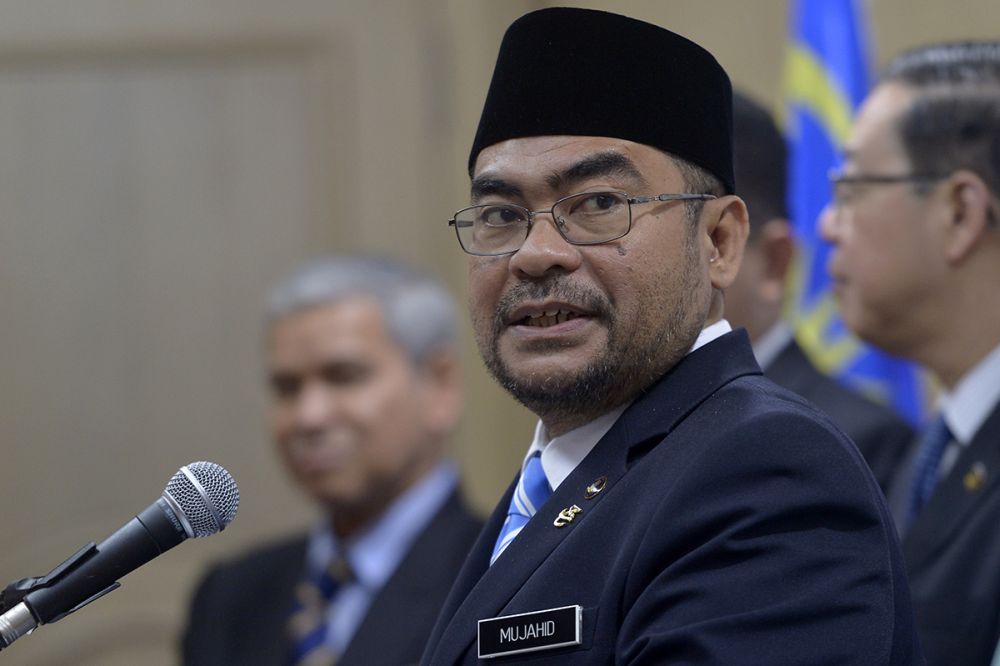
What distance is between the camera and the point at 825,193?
351cm

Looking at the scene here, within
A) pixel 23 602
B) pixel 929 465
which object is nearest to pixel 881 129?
pixel 929 465

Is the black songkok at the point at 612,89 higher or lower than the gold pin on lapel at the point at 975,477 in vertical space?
higher

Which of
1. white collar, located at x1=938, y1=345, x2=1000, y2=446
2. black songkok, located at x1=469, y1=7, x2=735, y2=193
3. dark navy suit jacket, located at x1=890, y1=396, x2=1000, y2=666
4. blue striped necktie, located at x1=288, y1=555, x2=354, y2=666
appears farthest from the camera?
blue striped necktie, located at x1=288, y1=555, x2=354, y2=666

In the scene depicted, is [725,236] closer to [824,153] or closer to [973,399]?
[973,399]

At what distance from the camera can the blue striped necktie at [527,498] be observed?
1.76 m

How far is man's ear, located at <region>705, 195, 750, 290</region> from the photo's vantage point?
178 cm

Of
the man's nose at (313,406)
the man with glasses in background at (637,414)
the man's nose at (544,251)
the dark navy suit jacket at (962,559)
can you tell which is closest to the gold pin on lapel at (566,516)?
the man with glasses in background at (637,414)

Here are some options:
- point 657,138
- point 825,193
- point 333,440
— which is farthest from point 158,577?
point 657,138

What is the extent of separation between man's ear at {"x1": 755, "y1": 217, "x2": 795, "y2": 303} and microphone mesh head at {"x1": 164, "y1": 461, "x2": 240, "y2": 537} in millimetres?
1670

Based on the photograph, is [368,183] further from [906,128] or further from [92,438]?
[906,128]

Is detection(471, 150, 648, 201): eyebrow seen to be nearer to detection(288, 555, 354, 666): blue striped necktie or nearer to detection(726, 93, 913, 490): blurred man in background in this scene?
detection(726, 93, 913, 490): blurred man in background

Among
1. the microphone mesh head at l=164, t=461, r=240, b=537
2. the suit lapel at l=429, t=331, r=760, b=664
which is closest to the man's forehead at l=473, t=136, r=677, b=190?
the suit lapel at l=429, t=331, r=760, b=664

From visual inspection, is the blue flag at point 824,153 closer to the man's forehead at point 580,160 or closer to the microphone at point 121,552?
the man's forehead at point 580,160

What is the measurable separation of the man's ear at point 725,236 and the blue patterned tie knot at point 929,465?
0.90 meters
